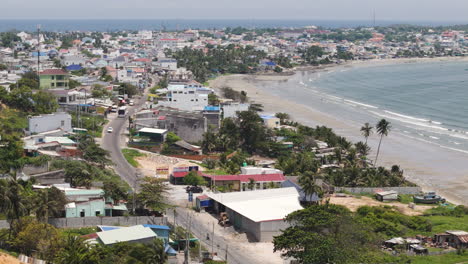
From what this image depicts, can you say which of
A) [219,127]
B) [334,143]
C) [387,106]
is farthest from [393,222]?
[387,106]

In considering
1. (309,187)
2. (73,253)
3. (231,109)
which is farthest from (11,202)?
(231,109)

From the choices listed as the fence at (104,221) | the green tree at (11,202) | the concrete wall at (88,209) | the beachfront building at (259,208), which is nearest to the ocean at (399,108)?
the beachfront building at (259,208)

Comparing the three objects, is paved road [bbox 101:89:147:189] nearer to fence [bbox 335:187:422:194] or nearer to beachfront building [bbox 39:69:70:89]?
beachfront building [bbox 39:69:70:89]

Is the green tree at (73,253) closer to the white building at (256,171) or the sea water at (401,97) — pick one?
the white building at (256,171)

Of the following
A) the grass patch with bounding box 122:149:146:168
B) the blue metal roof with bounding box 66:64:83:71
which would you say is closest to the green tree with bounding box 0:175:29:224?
the grass patch with bounding box 122:149:146:168

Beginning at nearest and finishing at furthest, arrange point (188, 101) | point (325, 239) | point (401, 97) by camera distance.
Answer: point (325, 239) < point (188, 101) < point (401, 97)

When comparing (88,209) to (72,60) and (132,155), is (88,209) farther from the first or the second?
(72,60)

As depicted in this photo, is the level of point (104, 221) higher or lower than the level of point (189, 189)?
higher
